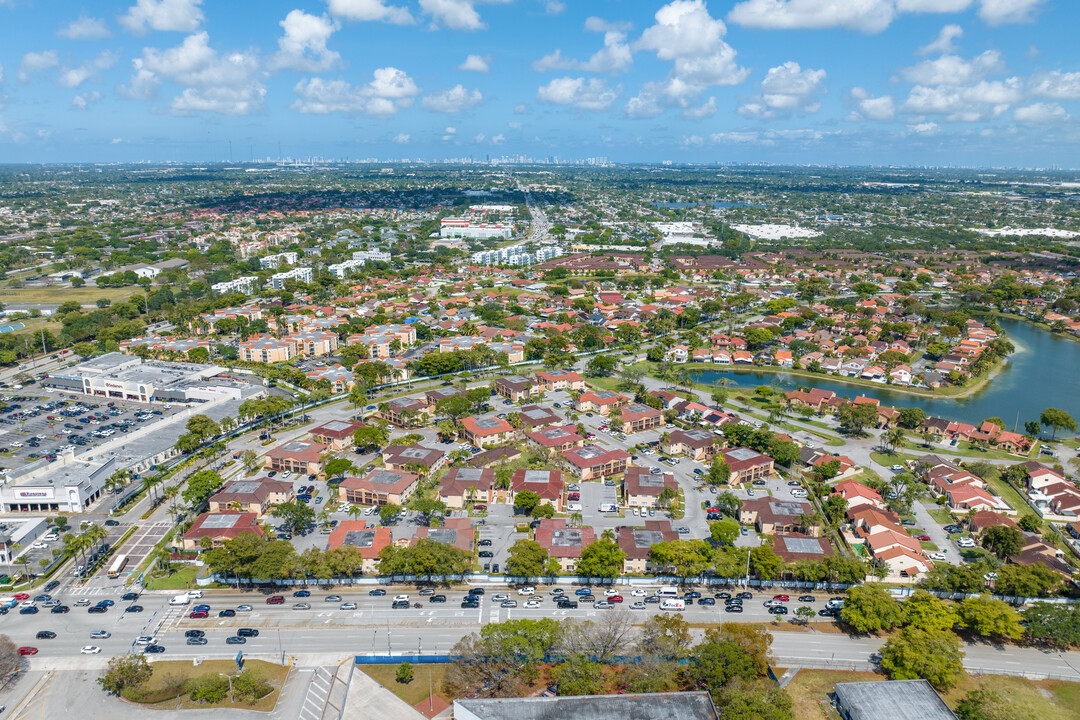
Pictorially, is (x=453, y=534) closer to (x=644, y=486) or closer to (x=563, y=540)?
(x=563, y=540)

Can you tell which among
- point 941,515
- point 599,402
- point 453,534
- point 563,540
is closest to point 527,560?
point 563,540

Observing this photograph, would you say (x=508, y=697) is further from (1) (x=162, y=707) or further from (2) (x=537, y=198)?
(2) (x=537, y=198)

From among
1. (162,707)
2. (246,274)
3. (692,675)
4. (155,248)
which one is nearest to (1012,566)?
(692,675)

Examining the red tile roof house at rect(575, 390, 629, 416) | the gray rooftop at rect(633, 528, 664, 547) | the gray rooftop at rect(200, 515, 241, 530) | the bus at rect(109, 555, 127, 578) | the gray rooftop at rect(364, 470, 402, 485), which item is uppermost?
the red tile roof house at rect(575, 390, 629, 416)

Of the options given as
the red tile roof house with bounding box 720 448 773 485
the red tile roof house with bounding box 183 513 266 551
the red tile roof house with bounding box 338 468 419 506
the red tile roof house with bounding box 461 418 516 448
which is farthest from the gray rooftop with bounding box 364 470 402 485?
the red tile roof house with bounding box 720 448 773 485

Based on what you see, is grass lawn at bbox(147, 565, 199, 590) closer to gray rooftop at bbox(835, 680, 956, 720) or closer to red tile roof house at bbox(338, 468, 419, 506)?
red tile roof house at bbox(338, 468, 419, 506)

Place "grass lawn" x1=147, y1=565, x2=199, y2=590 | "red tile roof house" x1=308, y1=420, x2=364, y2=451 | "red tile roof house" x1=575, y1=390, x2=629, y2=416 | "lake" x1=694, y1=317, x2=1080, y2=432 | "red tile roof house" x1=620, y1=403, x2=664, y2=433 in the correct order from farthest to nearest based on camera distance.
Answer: "lake" x1=694, y1=317, x2=1080, y2=432
"red tile roof house" x1=575, y1=390, x2=629, y2=416
"red tile roof house" x1=620, y1=403, x2=664, y2=433
"red tile roof house" x1=308, y1=420, x2=364, y2=451
"grass lawn" x1=147, y1=565, x2=199, y2=590
